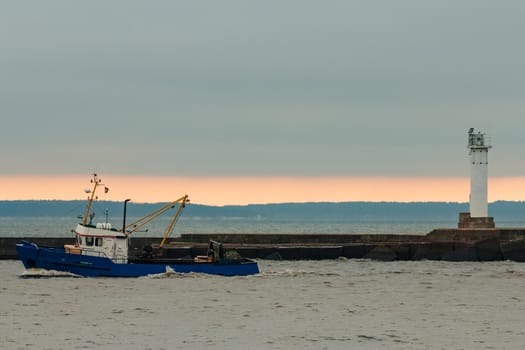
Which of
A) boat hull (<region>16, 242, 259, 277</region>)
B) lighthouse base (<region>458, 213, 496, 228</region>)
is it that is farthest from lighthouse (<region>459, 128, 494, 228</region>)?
boat hull (<region>16, 242, 259, 277</region>)

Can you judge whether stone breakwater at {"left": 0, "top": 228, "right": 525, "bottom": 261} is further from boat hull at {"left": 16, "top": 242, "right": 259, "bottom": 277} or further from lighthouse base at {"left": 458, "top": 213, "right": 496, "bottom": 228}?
boat hull at {"left": 16, "top": 242, "right": 259, "bottom": 277}

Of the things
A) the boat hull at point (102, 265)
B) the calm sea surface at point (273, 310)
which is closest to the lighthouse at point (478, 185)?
the calm sea surface at point (273, 310)

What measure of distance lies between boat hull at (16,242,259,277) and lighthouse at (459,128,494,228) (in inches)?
748

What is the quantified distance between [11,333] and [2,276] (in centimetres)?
2046

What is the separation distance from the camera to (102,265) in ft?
154

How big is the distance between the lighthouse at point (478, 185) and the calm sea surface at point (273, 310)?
21.8ft

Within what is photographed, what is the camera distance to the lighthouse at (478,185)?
63031mm

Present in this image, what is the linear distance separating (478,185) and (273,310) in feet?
94.9

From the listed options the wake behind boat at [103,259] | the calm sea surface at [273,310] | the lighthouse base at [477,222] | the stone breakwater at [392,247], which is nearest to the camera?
the calm sea surface at [273,310]

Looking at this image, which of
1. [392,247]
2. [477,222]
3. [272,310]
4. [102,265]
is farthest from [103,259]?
[477,222]

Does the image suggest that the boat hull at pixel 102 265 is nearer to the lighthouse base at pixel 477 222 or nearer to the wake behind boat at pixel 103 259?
the wake behind boat at pixel 103 259

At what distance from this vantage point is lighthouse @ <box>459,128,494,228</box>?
2482 inches

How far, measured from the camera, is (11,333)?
32250 millimetres

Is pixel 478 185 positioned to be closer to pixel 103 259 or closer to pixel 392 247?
Answer: pixel 392 247
